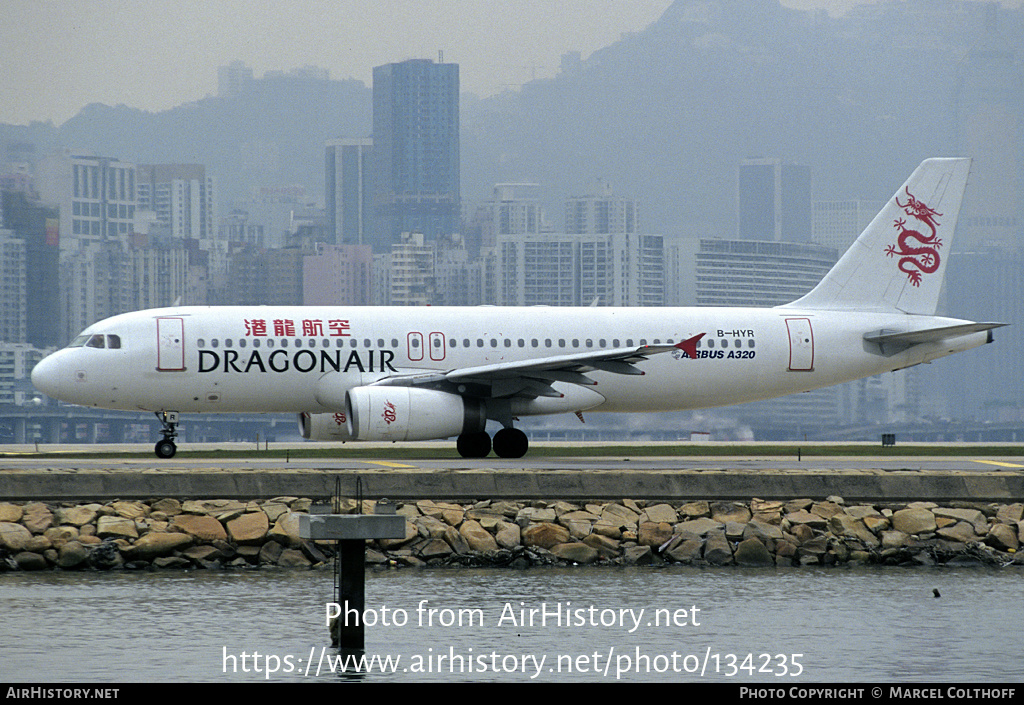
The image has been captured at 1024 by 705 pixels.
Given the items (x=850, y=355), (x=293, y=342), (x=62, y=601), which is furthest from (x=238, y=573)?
(x=850, y=355)

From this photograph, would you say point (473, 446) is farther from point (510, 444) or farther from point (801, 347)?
point (801, 347)

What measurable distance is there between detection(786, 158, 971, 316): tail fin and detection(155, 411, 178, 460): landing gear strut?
14.9 metres

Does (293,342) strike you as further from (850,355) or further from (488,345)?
(850,355)

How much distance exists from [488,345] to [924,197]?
12.0 meters

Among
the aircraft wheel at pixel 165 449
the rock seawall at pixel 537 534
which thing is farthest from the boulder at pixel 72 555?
the aircraft wheel at pixel 165 449

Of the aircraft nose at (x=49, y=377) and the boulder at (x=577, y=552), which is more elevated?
the aircraft nose at (x=49, y=377)

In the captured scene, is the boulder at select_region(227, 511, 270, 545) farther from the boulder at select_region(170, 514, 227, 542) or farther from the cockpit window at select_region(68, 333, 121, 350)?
the cockpit window at select_region(68, 333, 121, 350)

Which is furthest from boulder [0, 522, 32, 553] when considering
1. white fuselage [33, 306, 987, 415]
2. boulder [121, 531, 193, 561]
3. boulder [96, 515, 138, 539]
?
white fuselage [33, 306, 987, 415]

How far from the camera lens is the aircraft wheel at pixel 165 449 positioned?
32.8 m

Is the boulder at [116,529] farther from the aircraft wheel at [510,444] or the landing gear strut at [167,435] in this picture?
the aircraft wheel at [510,444]

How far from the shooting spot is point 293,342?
110 feet

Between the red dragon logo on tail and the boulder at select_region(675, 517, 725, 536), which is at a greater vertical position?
the red dragon logo on tail

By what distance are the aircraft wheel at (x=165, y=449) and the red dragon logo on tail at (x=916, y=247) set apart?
17696mm

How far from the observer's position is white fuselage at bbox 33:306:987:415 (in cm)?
3328
